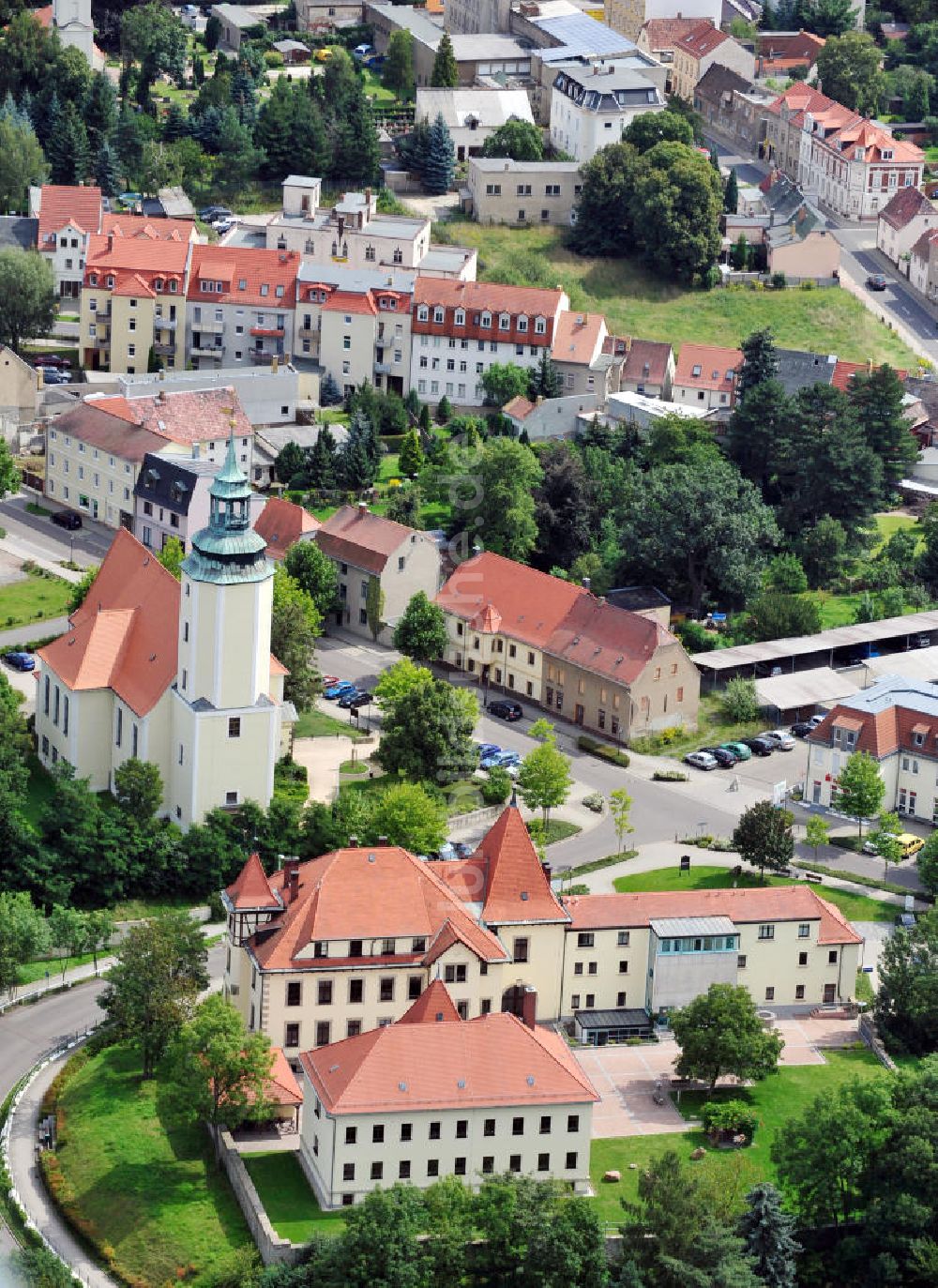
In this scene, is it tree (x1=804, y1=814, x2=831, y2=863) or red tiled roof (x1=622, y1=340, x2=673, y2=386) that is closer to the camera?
tree (x1=804, y1=814, x2=831, y2=863)

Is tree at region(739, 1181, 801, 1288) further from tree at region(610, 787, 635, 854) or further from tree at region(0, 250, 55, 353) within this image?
tree at region(0, 250, 55, 353)

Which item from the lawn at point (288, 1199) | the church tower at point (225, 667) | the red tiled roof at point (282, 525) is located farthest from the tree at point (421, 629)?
the lawn at point (288, 1199)

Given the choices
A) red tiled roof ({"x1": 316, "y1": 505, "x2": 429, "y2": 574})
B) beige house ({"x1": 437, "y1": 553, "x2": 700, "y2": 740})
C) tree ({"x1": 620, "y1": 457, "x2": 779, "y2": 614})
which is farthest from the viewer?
tree ({"x1": 620, "y1": 457, "x2": 779, "y2": 614})

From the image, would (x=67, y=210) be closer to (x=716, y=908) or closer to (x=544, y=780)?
(x=544, y=780)

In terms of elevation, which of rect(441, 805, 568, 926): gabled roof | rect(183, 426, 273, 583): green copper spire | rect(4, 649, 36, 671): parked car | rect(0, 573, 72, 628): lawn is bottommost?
rect(4, 649, 36, 671): parked car

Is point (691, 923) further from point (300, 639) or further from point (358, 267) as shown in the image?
point (358, 267)

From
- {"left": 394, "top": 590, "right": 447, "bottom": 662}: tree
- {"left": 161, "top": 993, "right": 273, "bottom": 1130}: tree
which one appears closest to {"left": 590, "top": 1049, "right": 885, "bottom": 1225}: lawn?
{"left": 161, "top": 993, "right": 273, "bottom": 1130}: tree

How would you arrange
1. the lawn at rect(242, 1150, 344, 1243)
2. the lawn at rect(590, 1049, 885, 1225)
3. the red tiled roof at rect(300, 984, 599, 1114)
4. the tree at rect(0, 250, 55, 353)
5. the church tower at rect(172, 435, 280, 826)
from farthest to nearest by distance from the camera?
the tree at rect(0, 250, 55, 353) < the church tower at rect(172, 435, 280, 826) < the lawn at rect(590, 1049, 885, 1225) < the red tiled roof at rect(300, 984, 599, 1114) < the lawn at rect(242, 1150, 344, 1243)
